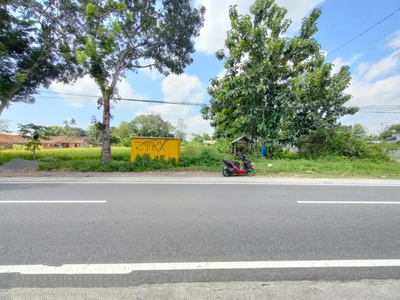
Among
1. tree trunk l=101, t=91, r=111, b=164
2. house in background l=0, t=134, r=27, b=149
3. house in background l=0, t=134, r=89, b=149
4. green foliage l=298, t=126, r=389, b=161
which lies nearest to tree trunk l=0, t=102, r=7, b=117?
tree trunk l=101, t=91, r=111, b=164

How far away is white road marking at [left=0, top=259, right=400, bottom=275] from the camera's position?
2127mm

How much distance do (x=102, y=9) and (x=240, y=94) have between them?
987 centimetres

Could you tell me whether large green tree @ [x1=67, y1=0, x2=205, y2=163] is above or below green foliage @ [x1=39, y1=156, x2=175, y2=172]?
above

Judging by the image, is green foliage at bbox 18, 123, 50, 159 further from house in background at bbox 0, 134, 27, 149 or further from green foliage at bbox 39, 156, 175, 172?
house in background at bbox 0, 134, 27, 149

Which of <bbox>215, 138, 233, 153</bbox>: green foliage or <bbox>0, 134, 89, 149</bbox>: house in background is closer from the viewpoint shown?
<bbox>215, 138, 233, 153</bbox>: green foliage

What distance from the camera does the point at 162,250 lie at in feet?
8.44

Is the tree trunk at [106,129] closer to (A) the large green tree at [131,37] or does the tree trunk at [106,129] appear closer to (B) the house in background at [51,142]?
(A) the large green tree at [131,37]

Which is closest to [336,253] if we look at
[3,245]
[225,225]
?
[225,225]

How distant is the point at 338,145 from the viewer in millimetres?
14328

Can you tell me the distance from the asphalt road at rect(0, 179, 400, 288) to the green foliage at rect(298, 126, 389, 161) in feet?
34.4

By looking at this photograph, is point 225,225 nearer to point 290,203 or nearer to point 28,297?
point 290,203

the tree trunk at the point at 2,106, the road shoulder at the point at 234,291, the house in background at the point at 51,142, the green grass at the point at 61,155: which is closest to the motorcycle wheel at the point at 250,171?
the road shoulder at the point at 234,291

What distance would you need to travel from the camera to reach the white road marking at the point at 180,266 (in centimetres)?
213

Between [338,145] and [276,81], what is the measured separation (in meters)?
6.79
